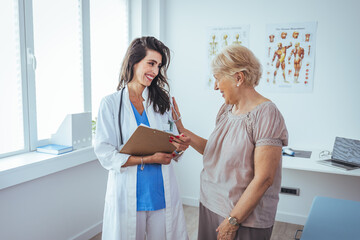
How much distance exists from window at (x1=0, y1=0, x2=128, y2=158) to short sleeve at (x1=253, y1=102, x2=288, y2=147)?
1.54m

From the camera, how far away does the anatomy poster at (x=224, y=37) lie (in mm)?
2977

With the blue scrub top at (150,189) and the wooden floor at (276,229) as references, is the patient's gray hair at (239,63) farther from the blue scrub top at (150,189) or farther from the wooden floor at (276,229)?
the wooden floor at (276,229)

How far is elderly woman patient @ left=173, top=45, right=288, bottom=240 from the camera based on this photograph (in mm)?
1186

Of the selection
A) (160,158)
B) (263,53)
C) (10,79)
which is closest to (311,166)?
(263,53)

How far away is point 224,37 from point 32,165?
6.90 ft

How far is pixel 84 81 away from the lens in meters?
2.49

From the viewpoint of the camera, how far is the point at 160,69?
1.83 metres

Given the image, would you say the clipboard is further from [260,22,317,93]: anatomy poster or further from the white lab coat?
[260,22,317,93]: anatomy poster

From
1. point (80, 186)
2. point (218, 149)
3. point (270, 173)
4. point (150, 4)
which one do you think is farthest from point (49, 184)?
point (150, 4)

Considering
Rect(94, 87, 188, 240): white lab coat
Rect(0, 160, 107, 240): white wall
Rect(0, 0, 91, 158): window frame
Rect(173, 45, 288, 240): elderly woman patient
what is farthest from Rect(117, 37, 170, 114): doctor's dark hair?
Rect(0, 160, 107, 240): white wall

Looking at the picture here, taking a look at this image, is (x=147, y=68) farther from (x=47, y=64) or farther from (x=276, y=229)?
(x=276, y=229)

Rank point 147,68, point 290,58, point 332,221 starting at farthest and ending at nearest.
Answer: point 290,58 → point 147,68 → point 332,221

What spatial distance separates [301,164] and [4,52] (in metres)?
2.20

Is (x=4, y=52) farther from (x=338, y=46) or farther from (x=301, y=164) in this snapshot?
(x=338, y=46)
